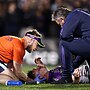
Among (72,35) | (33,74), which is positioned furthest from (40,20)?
(72,35)

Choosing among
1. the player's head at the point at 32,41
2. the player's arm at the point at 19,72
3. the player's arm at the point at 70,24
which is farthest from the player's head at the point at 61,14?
the player's arm at the point at 19,72

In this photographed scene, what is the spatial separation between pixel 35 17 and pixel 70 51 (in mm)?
8895

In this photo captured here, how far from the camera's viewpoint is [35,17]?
20.0 metres

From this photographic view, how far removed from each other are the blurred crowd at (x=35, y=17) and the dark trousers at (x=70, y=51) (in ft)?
28.4

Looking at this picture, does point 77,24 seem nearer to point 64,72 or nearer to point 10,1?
point 64,72

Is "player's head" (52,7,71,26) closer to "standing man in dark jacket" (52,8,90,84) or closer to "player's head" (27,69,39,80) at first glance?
"standing man in dark jacket" (52,8,90,84)

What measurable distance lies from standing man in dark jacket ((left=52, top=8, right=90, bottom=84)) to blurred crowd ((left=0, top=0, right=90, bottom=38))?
28.5ft

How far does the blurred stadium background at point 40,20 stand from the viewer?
19.9 metres

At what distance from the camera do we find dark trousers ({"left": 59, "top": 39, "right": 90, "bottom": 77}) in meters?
11.0

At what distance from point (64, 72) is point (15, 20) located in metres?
8.79

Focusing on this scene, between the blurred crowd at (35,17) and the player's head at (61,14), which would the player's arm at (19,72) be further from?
the blurred crowd at (35,17)

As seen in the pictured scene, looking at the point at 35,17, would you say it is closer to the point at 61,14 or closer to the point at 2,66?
the point at 2,66

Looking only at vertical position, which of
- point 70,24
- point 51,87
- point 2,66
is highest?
point 70,24

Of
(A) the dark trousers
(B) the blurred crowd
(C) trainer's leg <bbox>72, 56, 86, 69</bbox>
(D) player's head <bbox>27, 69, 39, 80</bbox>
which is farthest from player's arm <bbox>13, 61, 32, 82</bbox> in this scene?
(B) the blurred crowd
